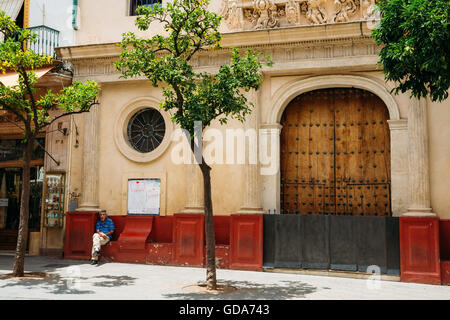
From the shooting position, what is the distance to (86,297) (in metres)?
8.04

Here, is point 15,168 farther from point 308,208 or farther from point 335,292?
point 335,292

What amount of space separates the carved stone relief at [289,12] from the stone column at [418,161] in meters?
2.56

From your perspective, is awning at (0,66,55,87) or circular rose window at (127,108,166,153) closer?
awning at (0,66,55,87)

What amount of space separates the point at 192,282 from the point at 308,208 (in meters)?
3.71

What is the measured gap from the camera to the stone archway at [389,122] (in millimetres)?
10977

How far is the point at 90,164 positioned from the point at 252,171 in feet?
14.9

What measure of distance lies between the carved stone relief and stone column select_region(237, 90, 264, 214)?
1.85 metres

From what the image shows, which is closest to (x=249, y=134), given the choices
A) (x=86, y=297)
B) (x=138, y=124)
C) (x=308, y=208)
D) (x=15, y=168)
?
(x=308, y=208)

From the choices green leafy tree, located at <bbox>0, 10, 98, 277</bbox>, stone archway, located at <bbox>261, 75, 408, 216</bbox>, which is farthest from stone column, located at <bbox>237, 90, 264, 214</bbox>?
green leafy tree, located at <bbox>0, 10, 98, 277</bbox>

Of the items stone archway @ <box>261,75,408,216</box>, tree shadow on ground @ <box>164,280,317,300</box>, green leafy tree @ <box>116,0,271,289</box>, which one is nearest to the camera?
tree shadow on ground @ <box>164,280,317,300</box>

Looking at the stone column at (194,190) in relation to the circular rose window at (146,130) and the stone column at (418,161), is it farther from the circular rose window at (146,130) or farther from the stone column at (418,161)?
the stone column at (418,161)

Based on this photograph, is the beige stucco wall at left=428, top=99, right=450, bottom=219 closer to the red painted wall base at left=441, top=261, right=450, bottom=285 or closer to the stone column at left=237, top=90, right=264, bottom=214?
the red painted wall base at left=441, top=261, right=450, bottom=285

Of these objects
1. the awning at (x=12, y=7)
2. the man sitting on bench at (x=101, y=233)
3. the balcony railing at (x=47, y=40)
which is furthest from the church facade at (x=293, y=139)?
the awning at (x=12, y=7)

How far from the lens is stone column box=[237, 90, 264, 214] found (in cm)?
1169
